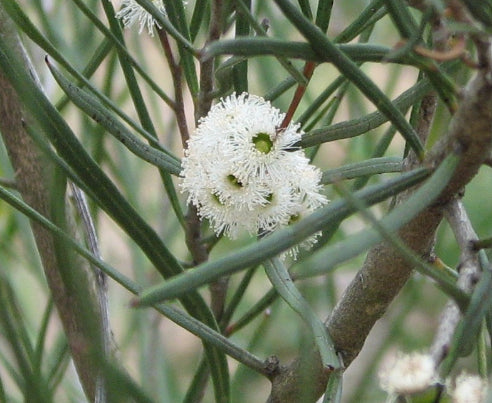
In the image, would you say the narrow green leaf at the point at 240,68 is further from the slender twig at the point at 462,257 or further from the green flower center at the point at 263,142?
the slender twig at the point at 462,257

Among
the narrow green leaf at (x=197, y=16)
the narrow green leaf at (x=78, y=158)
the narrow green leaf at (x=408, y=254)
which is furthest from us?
the narrow green leaf at (x=197, y=16)

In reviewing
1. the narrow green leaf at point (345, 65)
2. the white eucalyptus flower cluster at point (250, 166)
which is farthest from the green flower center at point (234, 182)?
the narrow green leaf at point (345, 65)

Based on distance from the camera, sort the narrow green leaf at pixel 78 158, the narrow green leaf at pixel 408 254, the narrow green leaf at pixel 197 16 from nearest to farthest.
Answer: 1. the narrow green leaf at pixel 408 254
2. the narrow green leaf at pixel 78 158
3. the narrow green leaf at pixel 197 16

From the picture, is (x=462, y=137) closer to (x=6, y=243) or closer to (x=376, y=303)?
(x=376, y=303)

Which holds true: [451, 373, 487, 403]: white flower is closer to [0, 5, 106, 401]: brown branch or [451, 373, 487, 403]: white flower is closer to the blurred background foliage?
A: the blurred background foliage

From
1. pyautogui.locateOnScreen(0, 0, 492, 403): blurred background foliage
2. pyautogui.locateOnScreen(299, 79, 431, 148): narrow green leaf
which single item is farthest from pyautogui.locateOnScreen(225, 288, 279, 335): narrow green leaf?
pyautogui.locateOnScreen(299, 79, 431, 148): narrow green leaf

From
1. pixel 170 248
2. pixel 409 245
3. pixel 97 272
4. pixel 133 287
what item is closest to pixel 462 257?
pixel 409 245

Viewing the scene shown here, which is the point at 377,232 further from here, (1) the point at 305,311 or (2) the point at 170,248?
(2) the point at 170,248
